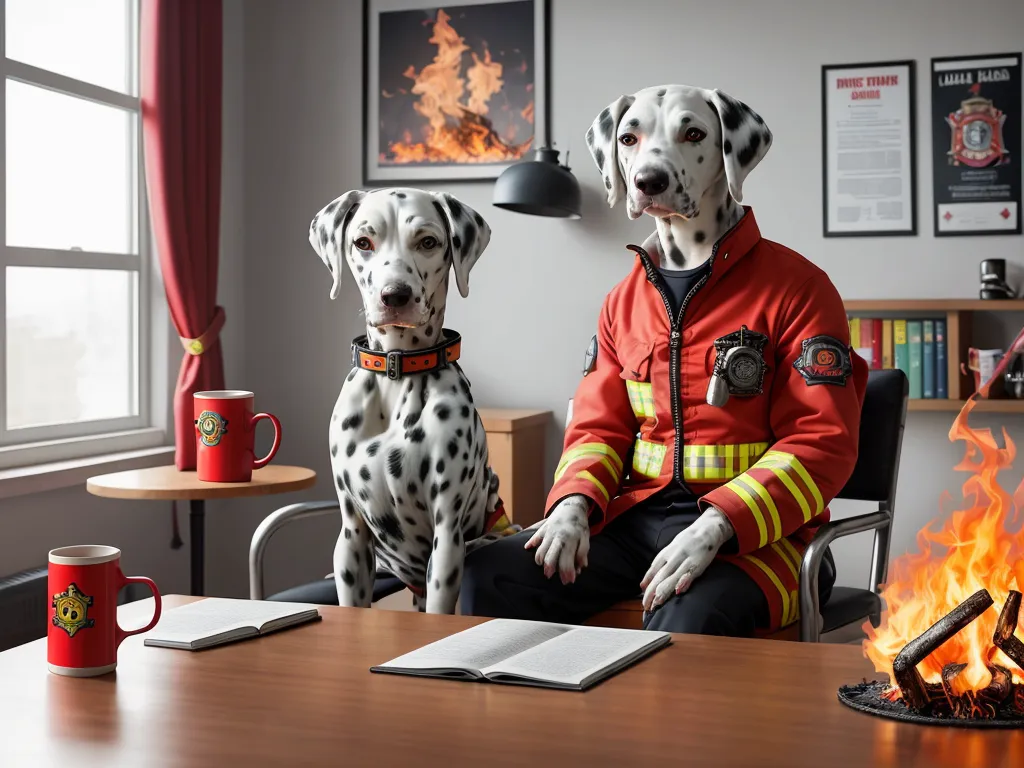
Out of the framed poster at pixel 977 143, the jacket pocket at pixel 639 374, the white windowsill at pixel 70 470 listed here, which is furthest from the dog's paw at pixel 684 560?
the framed poster at pixel 977 143

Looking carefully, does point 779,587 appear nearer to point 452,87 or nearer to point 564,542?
point 564,542

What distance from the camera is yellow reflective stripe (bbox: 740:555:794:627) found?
6.25 feet

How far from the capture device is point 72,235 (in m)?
3.76

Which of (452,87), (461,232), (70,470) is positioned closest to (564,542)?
(461,232)

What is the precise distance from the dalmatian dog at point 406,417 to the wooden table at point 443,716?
44cm

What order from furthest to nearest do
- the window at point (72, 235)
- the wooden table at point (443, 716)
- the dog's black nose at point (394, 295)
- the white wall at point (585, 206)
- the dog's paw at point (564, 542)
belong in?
1. the white wall at point (585, 206)
2. the window at point (72, 235)
3. the dog's paw at point (564, 542)
4. the dog's black nose at point (394, 295)
5. the wooden table at point (443, 716)

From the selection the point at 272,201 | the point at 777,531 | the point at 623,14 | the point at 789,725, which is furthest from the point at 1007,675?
the point at 272,201

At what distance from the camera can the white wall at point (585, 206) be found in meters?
3.87

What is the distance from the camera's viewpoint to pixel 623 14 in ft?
13.4

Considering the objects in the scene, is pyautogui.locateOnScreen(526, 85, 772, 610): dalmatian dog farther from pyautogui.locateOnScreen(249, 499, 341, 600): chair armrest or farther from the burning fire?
the burning fire

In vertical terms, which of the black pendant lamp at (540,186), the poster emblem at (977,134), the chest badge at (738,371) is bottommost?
the chest badge at (738,371)

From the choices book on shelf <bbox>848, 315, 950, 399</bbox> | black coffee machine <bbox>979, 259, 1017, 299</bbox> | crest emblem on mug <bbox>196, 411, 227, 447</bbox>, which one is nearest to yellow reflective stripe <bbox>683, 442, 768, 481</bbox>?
crest emblem on mug <bbox>196, 411, 227, 447</bbox>

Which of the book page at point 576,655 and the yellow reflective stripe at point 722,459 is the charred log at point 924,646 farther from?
the yellow reflective stripe at point 722,459

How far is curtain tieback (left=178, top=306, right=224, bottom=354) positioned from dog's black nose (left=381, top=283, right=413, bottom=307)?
233 cm
